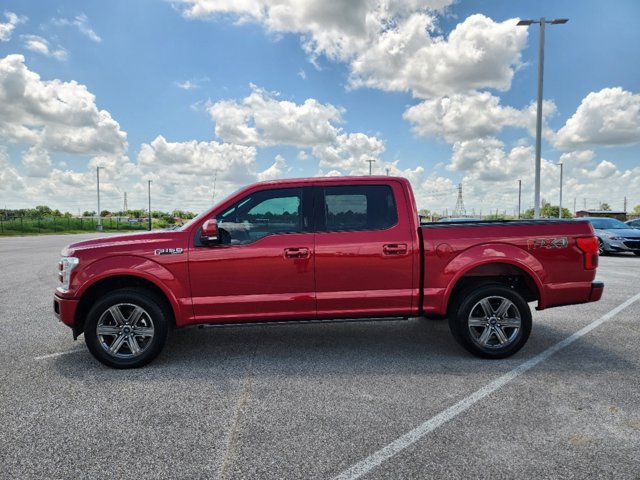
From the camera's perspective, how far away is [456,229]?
4.51 metres

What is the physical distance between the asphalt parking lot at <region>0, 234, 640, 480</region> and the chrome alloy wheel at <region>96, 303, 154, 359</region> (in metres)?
0.23

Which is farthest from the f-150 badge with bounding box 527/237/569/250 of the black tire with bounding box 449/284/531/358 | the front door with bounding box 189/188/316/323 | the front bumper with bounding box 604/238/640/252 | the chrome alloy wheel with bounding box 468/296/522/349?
the front bumper with bounding box 604/238/640/252

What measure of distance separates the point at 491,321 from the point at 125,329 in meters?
3.75

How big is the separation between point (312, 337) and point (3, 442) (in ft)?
10.4

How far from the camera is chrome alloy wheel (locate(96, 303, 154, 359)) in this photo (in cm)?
428

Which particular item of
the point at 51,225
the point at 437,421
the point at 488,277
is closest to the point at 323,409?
the point at 437,421

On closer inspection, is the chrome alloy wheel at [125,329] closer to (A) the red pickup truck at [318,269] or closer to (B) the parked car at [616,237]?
(A) the red pickup truck at [318,269]

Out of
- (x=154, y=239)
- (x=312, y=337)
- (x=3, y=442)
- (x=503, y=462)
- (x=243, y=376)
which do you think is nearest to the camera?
(x=503, y=462)

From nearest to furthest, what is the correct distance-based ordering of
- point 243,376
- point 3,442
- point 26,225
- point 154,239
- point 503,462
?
point 503,462 < point 3,442 < point 243,376 < point 154,239 < point 26,225

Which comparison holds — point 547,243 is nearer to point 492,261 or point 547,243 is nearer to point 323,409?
point 492,261

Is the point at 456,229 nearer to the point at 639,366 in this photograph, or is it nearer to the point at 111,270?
the point at 639,366

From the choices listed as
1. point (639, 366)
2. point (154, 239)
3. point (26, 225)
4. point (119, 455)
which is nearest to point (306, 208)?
point (154, 239)

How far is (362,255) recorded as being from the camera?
14.3ft

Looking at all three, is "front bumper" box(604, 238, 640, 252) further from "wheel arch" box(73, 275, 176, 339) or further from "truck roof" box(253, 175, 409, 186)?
"wheel arch" box(73, 275, 176, 339)
